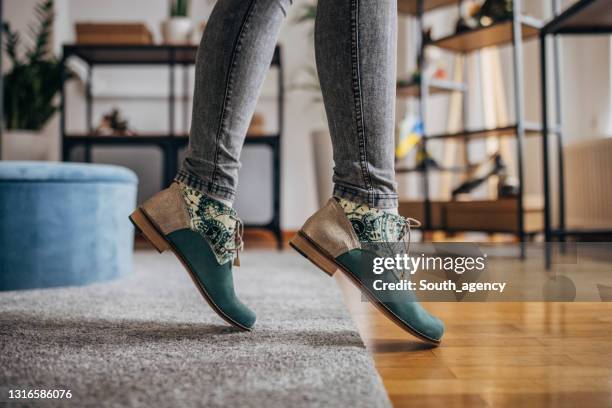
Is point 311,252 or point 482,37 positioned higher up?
point 482,37

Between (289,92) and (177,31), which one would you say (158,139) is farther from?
(289,92)

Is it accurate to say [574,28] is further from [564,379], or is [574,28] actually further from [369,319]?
[564,379]

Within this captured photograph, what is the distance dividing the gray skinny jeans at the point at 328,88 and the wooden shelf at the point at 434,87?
181 cm

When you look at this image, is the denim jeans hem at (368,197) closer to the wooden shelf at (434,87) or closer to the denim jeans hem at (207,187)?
the denim jeans hem at (207,187)

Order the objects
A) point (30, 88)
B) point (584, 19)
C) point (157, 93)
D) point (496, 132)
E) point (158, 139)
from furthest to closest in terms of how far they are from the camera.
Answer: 1. point (157, 93)
2. point (30, 88)
3. point (158, 139)
4. point (496, 132)
5. point (584, 19)

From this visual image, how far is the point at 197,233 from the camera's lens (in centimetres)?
67

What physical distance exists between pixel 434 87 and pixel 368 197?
6.57ft

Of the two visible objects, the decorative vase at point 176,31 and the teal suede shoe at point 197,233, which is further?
the decorative vase at point 176,31

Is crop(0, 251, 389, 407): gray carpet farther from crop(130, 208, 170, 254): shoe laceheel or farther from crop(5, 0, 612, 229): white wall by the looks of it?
crop(5, 0, 612, 229): white wall

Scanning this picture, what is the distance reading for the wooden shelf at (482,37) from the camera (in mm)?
1967

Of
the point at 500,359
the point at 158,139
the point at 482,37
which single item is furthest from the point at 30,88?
the point at 500,359

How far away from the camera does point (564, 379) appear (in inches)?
21.1

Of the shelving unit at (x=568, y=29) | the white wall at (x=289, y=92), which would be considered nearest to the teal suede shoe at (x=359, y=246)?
the shelving unit at (x=568, y=29)

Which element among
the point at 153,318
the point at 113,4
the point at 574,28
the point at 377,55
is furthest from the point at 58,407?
the point at 113,4
